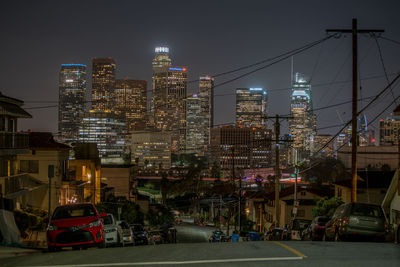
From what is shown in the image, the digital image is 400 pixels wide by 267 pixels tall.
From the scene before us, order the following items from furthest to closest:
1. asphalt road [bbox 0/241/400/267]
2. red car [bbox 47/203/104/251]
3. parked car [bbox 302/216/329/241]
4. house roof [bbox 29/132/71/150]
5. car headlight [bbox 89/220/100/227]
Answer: house roof [bbox 29/132/71/150]
parked car [bbox 302/216/329/241]
car headlight [bbox 89/220/100/227]
red car [bbox 47/203/104/251]
asphalt road [bbox 0/241/400/267]

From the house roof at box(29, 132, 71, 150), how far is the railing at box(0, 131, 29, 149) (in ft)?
23.8

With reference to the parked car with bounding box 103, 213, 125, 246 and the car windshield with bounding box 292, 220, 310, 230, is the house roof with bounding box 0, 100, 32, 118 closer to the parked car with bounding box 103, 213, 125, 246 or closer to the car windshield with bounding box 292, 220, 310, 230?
the parked car with bounding box 103, 213, 125, 246

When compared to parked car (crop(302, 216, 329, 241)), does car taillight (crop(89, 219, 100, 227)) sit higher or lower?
higher

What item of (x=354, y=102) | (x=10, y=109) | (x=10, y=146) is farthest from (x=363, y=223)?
(x=10, y=109)

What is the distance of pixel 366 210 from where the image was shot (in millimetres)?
14859

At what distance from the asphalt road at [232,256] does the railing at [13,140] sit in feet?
58.0

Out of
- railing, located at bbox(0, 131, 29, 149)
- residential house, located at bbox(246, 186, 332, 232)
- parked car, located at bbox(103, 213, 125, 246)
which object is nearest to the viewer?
parked car, located at bbox(103, 213, 125, 246)

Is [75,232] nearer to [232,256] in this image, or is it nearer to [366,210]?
[232,256]

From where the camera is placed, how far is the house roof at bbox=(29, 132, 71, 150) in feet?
123

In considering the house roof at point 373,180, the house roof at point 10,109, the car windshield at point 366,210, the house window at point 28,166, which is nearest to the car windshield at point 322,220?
the car windshield at point 366,210

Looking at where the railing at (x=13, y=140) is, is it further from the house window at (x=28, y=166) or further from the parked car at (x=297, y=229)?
the parked car at (x=297, y=229)

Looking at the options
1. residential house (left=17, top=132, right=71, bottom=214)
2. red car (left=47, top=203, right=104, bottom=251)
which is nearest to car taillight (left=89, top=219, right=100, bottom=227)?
red car (left=47, top=203, right=104, bottom=251)

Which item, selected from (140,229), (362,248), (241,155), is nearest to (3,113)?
(140,229)

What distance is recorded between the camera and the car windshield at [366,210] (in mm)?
14745
